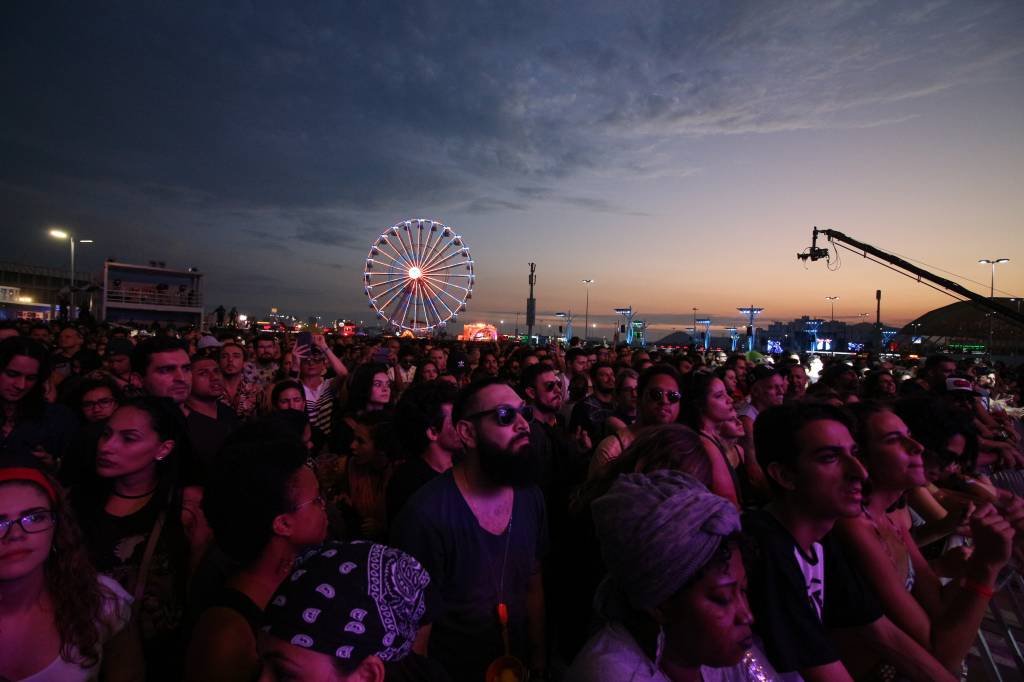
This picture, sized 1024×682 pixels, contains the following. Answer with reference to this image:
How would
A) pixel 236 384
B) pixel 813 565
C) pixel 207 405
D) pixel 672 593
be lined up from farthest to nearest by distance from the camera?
pixel 236 384, pixel 207 405, pixel 813 565, pixel 672 593

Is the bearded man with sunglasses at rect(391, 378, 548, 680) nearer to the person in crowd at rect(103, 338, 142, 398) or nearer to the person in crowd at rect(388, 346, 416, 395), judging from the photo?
the person in crowd at rect(103, 338, 142, 398)

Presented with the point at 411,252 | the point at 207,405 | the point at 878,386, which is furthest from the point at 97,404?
the point at 411,252

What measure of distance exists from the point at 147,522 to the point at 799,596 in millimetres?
2923

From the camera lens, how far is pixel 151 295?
49969 millimetres

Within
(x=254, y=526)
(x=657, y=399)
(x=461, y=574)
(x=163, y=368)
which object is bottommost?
(x=461, y=574)

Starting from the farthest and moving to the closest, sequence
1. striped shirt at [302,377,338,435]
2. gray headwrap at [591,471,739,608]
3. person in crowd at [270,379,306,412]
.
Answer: striped shirt at [302,377,338,435]
person in crowd at [270,379,306,412]
gray headwrap at [591,471,739,608]

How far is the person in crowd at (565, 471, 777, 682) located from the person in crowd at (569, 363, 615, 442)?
4.08 metres

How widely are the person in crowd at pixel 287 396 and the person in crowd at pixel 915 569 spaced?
4.50 m


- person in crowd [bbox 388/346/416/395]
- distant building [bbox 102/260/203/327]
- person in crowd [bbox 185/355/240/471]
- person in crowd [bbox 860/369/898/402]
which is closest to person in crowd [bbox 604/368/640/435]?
person in crowd [bbox 388/346/416/395]

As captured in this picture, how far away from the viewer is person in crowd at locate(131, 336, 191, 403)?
4.15 m

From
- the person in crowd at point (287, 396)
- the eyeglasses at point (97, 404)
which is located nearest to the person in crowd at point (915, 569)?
the person in crowd at point (287, 396)

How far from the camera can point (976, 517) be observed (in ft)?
7.54

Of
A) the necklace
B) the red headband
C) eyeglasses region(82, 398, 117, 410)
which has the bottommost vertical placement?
the necklace

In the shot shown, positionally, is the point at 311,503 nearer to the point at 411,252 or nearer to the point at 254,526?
the point at 254,526
